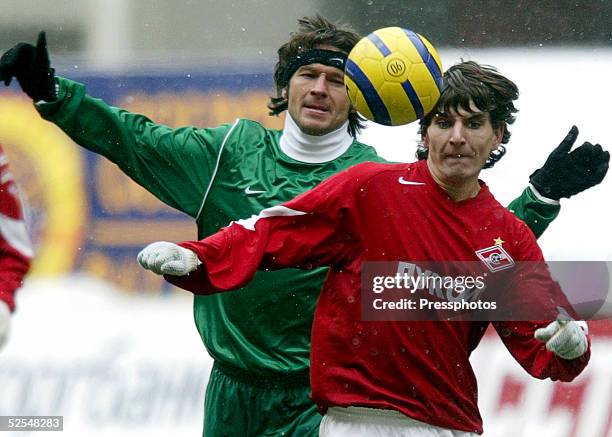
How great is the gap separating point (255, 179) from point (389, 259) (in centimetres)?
90

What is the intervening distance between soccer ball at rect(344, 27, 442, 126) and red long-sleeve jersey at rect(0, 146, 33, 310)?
121 cm

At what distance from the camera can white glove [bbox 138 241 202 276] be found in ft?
12.2

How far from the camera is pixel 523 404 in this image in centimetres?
697

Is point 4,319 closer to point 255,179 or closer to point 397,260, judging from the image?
point 255,179

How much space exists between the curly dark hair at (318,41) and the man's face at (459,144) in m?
0.76

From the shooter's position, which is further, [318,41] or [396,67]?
[318,41]

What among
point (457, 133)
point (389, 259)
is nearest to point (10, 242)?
point (389, 259)

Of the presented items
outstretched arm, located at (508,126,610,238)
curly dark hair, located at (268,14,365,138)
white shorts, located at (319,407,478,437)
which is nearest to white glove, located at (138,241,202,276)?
white shorts, located at (319,407,478,437)

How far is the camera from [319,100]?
16.3ft

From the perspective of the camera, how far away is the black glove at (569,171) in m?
5.08

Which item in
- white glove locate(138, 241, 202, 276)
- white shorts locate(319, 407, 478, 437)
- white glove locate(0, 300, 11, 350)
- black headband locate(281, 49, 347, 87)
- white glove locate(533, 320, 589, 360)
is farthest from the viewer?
black headband locate(281, 49, 347, 87)

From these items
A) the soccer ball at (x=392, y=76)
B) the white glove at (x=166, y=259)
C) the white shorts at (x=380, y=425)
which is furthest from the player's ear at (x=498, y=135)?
the white glove at (x=166, y=259)

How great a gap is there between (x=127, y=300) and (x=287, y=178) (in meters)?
2.66

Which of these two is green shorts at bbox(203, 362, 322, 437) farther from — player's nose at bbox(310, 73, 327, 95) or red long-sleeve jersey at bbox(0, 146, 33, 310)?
player's nose at bbox(310, 73, 327, 95)
